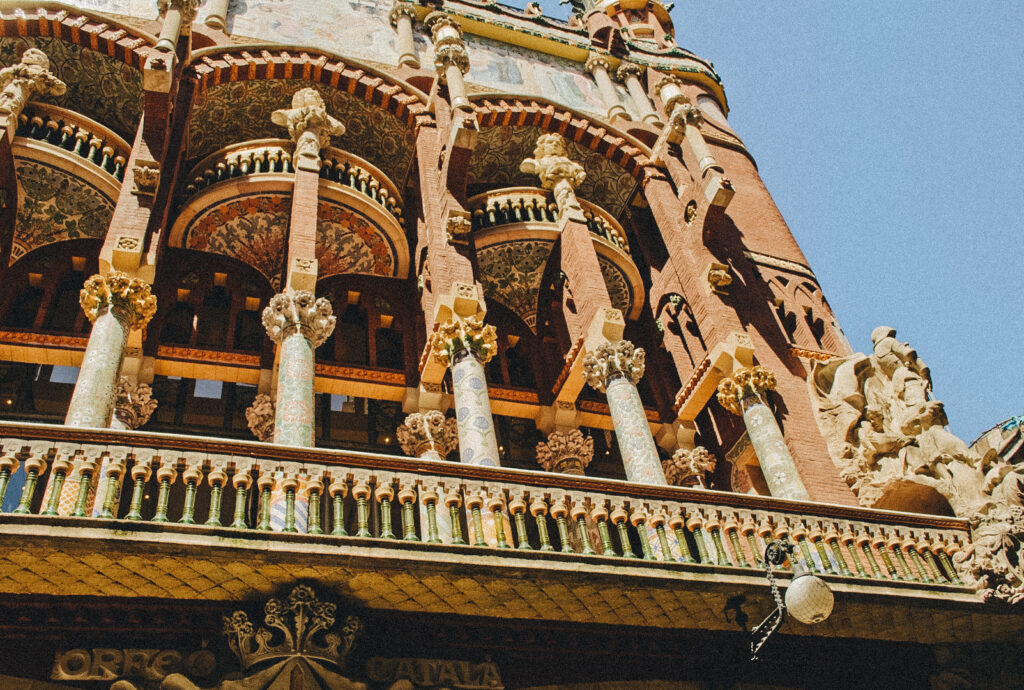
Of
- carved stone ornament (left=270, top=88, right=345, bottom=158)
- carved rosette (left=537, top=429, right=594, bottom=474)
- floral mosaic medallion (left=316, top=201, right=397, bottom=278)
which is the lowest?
carved rosette (left=537, top=429, right=594, bottom=474)

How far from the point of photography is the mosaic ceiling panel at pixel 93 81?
12773 mm

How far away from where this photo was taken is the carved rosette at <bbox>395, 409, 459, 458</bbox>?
11.3 meters

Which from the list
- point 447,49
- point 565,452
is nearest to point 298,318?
point 565,452

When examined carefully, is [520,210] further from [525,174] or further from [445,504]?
[445,504]

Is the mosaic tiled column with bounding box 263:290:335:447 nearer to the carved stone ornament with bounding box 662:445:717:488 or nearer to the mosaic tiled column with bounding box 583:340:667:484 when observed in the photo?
the mosaic tiled column with bounding box 583:340:667:484

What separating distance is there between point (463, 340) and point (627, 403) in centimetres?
185

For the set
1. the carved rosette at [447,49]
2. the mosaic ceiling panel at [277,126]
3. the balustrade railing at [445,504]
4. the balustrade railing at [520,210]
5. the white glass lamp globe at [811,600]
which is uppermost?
the carved rosette at [447,49]

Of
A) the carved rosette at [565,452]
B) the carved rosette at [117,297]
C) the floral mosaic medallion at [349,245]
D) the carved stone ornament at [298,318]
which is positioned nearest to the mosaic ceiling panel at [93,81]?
the floral mosaic medallion at [349,245]

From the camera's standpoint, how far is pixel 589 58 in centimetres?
1753

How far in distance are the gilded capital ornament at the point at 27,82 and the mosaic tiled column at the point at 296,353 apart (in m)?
4.10

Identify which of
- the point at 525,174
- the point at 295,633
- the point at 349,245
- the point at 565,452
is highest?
the point at 525,174

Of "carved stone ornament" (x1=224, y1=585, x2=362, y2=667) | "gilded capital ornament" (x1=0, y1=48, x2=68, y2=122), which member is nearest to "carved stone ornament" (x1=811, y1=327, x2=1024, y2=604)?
"carved stone ornament" (x1=224, y1=585, x2=362, y2=667)

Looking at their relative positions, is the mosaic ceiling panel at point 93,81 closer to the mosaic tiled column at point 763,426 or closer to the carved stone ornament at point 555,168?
the carved stone ornament at point 555,168

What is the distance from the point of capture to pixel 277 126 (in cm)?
1388
